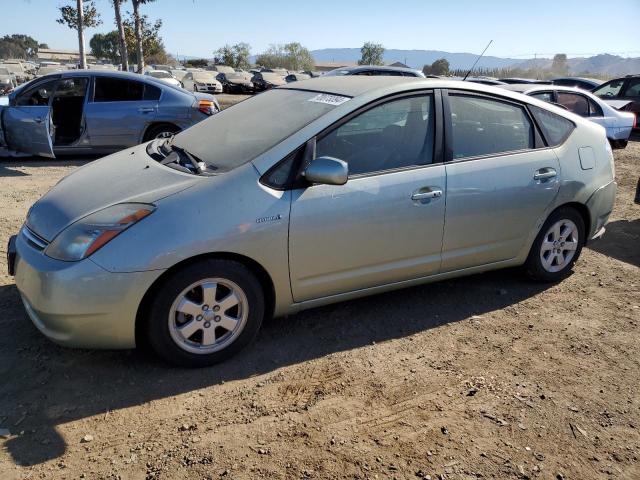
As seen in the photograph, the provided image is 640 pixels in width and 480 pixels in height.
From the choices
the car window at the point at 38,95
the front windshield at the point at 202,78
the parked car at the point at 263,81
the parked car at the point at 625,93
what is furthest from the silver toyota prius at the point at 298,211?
the parked car at the point at 263,81

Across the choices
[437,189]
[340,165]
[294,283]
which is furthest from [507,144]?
[294,283]

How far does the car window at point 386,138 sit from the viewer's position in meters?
3.45

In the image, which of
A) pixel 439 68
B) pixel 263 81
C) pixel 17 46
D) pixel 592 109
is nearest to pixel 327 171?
pixel 592 109

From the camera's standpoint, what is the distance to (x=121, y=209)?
2.99 meters

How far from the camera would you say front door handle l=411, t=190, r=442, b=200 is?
3555 millimetres

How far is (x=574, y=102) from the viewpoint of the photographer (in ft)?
33.6

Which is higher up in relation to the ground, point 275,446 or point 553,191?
point 553,191

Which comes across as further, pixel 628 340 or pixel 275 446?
pixel 628 340

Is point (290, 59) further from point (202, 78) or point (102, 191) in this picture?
point (102, 191)

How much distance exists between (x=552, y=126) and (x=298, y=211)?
7.89 feet

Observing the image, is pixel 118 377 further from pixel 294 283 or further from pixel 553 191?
pixel 553 191

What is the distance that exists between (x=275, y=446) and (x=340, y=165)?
1.56m

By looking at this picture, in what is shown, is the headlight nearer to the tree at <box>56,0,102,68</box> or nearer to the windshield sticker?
the windshield sticker

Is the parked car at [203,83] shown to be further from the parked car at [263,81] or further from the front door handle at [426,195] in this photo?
the front door handle at [426,195]
